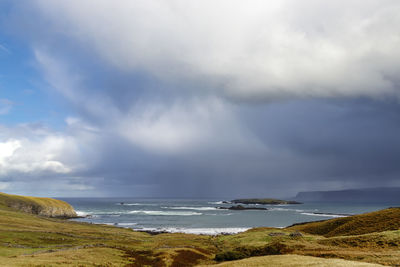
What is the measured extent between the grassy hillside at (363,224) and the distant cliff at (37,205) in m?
117

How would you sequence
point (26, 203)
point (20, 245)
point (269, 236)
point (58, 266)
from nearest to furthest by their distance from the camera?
1. point (58, 266)
2. point (20, 245)
3. point (269, 236)
4. point (26, 203)

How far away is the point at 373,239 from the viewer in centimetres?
3834

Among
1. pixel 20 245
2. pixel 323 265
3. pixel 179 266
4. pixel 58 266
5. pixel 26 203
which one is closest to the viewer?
pixel 323 265

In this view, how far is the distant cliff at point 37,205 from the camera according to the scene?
12069cm

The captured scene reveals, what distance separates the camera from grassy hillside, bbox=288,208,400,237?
54578mm

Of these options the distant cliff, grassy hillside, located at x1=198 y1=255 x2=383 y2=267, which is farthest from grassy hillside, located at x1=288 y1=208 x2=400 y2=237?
the distant cliff

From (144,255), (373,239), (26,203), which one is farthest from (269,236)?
(26,203)

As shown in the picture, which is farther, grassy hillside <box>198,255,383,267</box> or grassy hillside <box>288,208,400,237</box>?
grassy hillside <box>288,208,400,237</box>

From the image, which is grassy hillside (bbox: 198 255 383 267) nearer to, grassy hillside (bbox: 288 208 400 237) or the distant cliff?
grassy hillside (bbox: 288 208 400 237)

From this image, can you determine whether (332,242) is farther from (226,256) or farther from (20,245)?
(20,245)

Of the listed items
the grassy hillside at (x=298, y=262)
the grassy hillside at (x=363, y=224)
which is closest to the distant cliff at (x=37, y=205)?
the grassy hillside at (x=363, y=224)

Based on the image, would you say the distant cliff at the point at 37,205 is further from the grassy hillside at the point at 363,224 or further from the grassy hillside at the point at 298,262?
the grassy hillside at the point at 298,262

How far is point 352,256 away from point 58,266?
3017cm

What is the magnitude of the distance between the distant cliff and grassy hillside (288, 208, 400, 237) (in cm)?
11657
